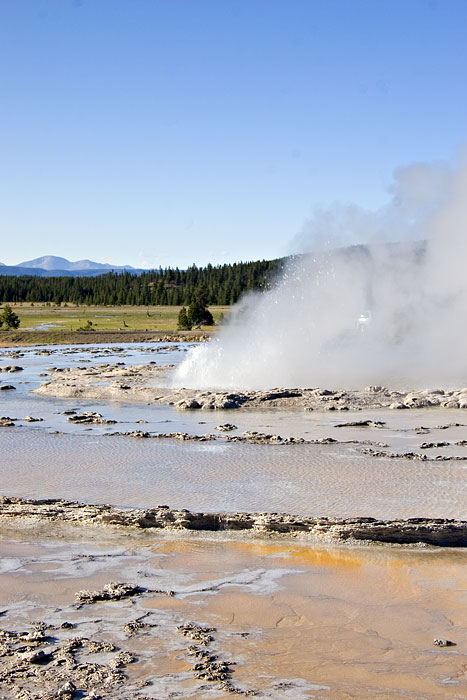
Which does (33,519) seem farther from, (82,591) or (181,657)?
Result: (181,657)

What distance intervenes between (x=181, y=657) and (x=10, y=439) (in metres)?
13.3

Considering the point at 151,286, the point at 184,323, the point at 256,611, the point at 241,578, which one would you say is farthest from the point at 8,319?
the point at 151,286

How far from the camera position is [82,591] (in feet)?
30.0

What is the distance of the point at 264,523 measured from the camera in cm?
1153

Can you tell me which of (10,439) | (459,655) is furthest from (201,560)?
(10,439)

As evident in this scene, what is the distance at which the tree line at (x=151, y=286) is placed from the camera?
116375mm

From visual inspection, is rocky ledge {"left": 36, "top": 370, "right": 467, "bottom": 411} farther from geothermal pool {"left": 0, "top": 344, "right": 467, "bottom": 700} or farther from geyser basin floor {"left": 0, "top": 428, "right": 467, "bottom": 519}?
geyser basin floor {"left": 0, "top": 428, "right": 467, "bottom": 519}

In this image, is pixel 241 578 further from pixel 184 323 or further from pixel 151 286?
pixel 151 286

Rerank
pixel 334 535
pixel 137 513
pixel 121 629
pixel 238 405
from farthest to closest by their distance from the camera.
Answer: pixel 238 405, pixel 137 513, pixel 334 535, pixel 121 629

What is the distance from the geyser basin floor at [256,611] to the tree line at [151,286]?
95224mm

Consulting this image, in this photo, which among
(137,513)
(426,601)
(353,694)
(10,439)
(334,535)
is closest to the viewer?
(353,694)

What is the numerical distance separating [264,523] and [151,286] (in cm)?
13512

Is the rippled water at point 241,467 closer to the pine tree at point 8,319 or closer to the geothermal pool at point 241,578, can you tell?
the geothermal pool at point 241,578

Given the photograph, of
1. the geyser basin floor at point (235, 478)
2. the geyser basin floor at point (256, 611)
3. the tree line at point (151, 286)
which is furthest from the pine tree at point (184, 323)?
the geyser basin floor at point (256, 611)
